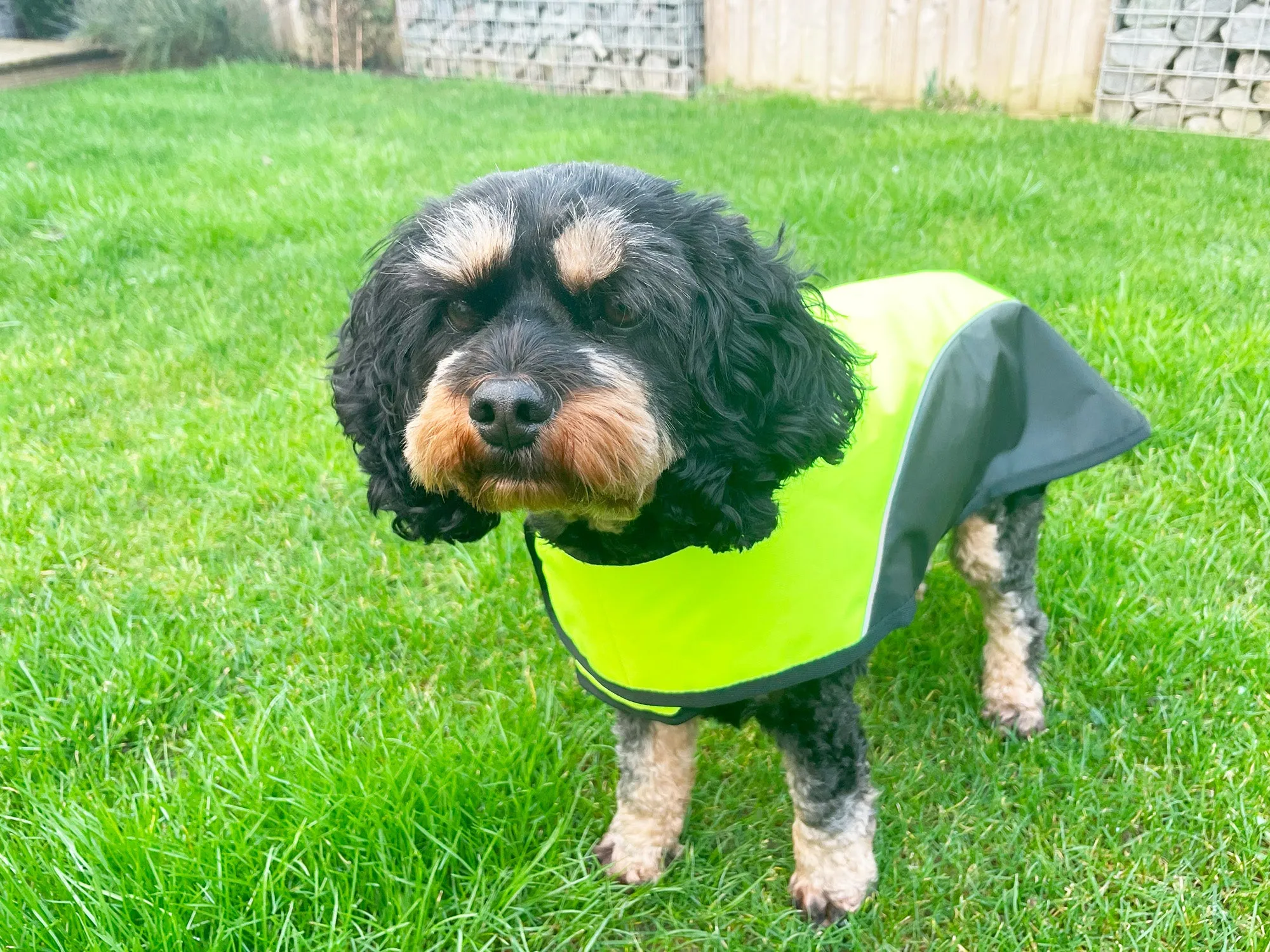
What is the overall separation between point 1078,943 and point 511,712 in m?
1.48

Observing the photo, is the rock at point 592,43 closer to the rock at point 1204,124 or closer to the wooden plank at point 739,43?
the wooden plank at point 739,43

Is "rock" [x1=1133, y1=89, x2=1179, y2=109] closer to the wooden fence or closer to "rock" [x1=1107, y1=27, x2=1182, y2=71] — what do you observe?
"rock" [x1=1107, y1=27, x2=1182, y2=71]

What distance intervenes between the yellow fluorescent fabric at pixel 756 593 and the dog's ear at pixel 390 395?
0.88 feet

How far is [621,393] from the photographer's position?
1.64 meters

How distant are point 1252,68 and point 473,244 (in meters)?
8.91

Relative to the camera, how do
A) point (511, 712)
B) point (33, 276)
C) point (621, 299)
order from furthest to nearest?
point (33, 276) < point (511, 712) < point (621, 299)

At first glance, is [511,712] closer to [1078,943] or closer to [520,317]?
[520,317]

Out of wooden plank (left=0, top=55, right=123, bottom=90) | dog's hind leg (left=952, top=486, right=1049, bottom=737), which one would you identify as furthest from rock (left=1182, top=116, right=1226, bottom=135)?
wooden plank (left=0, top=55, right=123, bottom=90)

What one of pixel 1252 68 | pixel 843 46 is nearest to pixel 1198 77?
pixel 1252 68

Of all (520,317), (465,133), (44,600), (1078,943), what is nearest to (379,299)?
(520,317)

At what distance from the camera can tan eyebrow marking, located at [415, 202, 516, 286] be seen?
5.64ft

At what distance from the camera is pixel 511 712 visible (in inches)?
102

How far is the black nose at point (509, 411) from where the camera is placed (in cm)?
156

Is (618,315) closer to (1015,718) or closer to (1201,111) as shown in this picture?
(1015,718)
